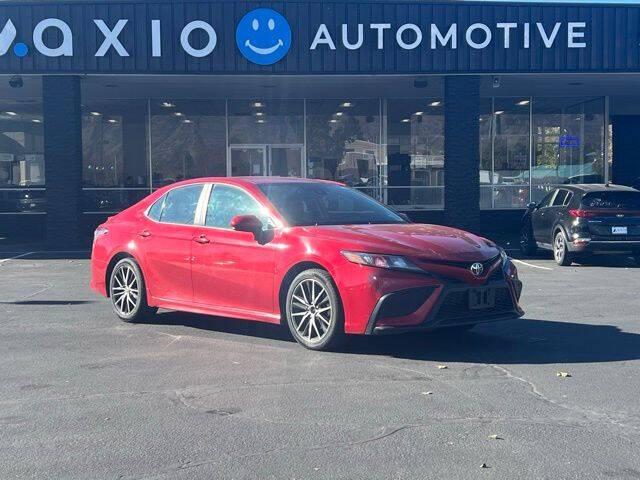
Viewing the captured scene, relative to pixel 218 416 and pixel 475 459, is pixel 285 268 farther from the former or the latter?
pixel 475 459

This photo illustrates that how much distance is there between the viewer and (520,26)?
18.3 metres

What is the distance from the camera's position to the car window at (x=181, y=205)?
28.2 ft

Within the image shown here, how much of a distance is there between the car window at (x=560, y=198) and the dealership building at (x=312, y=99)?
3246 mm

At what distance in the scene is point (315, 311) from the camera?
285 inches

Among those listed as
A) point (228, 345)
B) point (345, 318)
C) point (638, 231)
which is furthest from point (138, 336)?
point (638, 231)

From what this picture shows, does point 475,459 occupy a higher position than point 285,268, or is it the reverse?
point 285,268

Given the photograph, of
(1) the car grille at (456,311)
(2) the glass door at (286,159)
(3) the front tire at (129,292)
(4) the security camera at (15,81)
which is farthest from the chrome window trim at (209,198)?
(2) the glass door at (286,159)

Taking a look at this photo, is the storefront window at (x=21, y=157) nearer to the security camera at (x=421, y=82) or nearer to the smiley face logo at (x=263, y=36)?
the smiley face logo at (x=263, y=36)

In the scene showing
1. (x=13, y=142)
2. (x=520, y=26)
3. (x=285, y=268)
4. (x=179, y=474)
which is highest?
(x=520, y=26)

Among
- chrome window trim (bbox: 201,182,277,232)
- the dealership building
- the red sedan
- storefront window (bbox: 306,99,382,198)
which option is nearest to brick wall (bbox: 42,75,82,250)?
the dealership building

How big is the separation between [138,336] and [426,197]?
1623cm

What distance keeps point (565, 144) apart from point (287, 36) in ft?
33.0

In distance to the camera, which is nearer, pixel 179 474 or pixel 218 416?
pixel 179 474

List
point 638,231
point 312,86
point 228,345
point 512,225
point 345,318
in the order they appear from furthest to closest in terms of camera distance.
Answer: point 512,225 < point 312,86 < point 638,231 < point 228,345 < point 345,318
